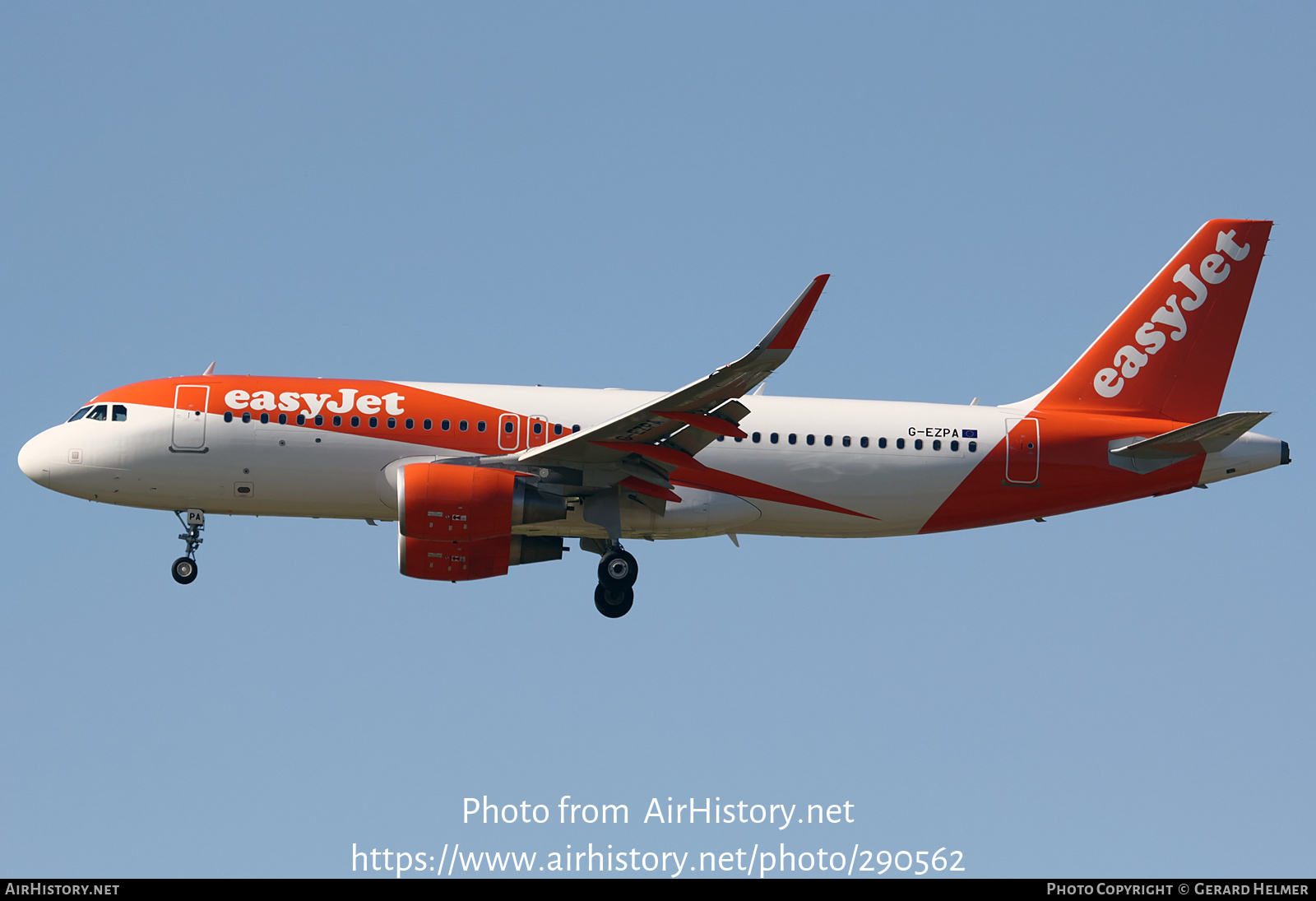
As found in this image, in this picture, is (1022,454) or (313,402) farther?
(1022,454)

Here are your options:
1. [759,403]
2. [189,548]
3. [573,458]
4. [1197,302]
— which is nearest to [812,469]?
[759,403]

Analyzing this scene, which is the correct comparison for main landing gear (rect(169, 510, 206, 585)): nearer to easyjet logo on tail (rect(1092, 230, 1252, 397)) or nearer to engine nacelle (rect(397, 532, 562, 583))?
engine nacelle (rect(397, 532, 562, 583))

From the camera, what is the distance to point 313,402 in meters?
33.6

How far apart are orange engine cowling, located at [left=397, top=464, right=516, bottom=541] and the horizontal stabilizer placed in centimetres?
1418

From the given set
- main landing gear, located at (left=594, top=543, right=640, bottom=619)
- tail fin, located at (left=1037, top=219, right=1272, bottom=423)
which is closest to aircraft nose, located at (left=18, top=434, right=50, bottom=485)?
main landing gear, located at (left=594, top=543, right=640, bottom=619)

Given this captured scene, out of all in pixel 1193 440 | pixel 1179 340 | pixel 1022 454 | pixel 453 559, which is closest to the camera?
pixel 453 559

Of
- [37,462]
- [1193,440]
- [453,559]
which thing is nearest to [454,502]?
[453,559]

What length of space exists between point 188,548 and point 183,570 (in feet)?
1.64

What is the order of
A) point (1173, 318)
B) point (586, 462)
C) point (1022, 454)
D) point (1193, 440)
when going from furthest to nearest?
1. point (1173, 318)
2. point (1022, 454)
3. point (1193, 440)
4. point (586, 462)

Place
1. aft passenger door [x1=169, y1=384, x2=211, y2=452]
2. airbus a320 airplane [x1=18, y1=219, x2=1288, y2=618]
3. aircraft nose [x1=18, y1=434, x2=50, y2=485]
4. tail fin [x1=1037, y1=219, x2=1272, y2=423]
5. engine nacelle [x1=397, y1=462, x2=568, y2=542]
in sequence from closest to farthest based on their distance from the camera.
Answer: engine nacelle [x1=397, y1=462, x2=568, y2=542] → airbus a320 airplane [x1=18, y1=219, x2=1288, y2=618] → aft passenger door [x1=169, y1=384, x2=211, y2=452] → aircraft nose [x1=18, y1=434, x2=50, y2=485] → tail fin [x1=1037, y1=219, x2=1272, y2=423]

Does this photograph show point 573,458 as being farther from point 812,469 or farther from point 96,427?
point 96,427

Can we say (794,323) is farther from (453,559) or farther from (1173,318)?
(1173,318)

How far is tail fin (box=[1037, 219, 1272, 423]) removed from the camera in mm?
A: 36938

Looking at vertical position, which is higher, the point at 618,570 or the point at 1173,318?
the point at 1173,318
